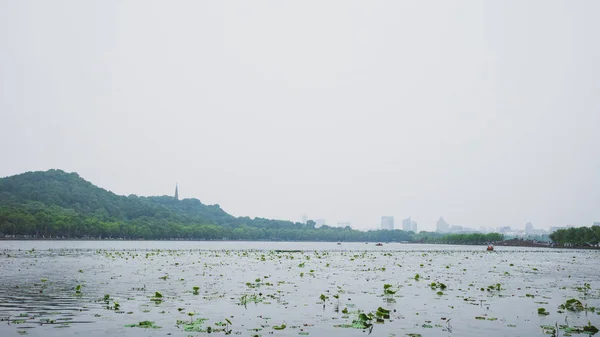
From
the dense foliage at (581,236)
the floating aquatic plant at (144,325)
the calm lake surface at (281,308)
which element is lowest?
the calm lake surface at (281,308)

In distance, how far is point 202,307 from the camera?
2547 cm

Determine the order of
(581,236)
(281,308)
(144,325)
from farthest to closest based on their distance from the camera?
(581,236), (281,308), (144,325)

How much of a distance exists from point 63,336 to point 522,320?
20411 mm

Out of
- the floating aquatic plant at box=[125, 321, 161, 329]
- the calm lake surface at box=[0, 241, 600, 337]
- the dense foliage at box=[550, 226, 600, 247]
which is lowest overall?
the calm lake surface at box=[0, 241, 600, 337]

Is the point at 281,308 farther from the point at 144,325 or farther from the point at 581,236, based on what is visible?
the point at 581,236

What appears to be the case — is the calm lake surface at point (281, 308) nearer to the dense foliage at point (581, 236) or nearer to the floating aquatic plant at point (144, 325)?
the floating aquatic plant at point (144, 325)

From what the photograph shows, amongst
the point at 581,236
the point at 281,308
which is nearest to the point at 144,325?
the point at 281,308

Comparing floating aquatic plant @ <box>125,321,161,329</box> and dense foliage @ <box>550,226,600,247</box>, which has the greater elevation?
dense foliage @ <box>550,226,600,247</box>

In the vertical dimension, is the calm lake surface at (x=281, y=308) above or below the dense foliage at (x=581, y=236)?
below

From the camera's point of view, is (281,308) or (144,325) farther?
(281,308)

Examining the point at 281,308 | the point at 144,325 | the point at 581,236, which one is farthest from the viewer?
the point at 581,236

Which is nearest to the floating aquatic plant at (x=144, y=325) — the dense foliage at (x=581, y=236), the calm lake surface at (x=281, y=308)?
the calm lake surface at (x=281, y=308)

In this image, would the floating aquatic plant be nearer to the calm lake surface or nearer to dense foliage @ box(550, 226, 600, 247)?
the calm lake surface

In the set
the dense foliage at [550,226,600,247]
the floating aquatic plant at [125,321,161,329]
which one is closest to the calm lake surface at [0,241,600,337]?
the floating aquatic plant at [125,321,161,329]
